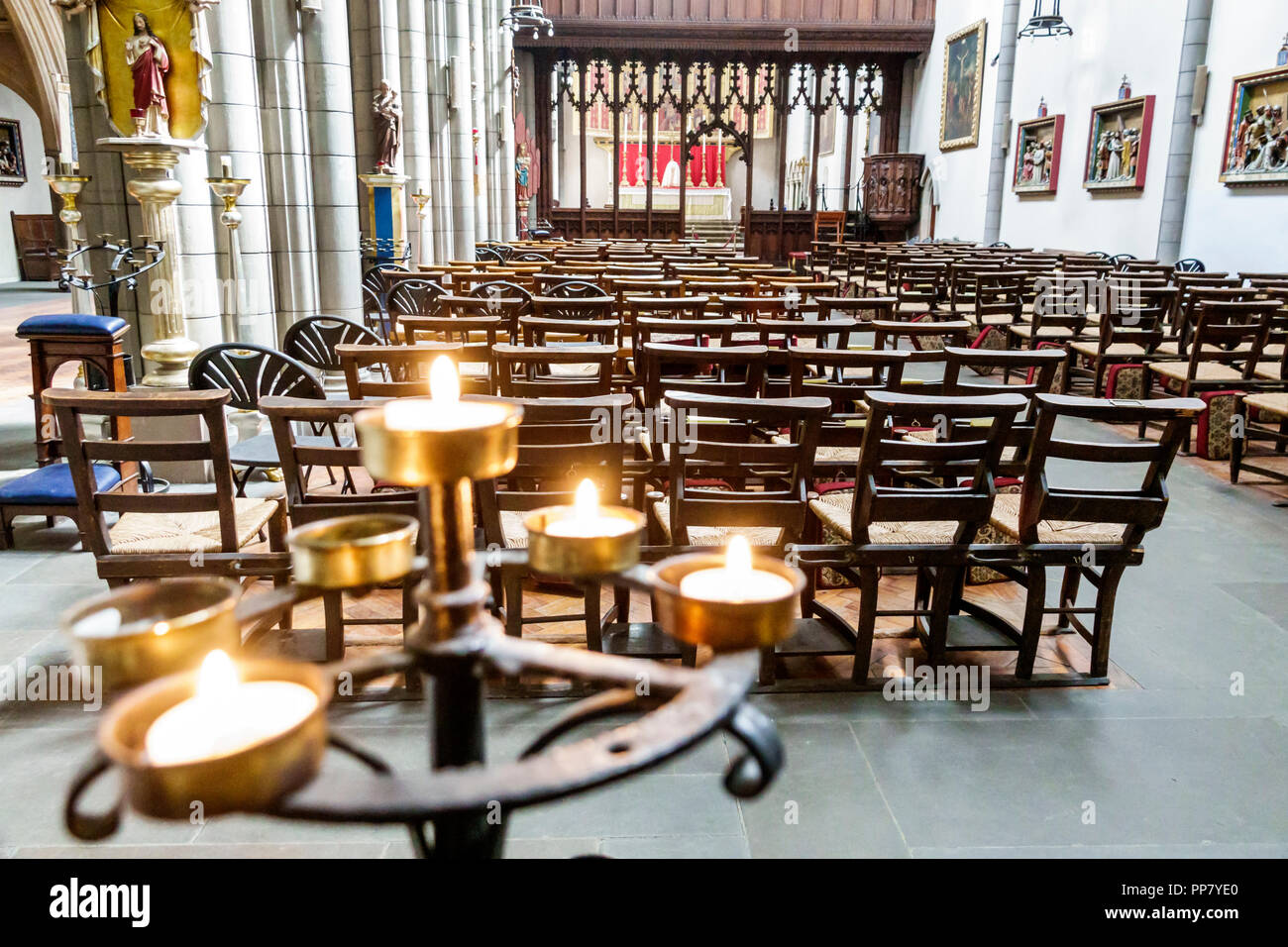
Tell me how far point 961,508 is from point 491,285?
4.97 meters

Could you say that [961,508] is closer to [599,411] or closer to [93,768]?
[599,411]

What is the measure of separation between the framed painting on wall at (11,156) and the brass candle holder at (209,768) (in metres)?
25.2

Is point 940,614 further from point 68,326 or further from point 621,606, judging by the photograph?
point 68,326

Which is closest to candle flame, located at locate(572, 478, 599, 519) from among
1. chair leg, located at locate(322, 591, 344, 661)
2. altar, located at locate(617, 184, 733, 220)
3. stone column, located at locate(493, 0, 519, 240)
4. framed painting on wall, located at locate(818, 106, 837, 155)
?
chair leg, located at locate(322, 591, 344, 661)

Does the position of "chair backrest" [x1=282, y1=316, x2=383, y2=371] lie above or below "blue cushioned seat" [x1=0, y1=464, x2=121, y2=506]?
above

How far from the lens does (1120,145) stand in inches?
530

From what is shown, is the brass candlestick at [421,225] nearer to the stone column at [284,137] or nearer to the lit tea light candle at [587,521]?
the stone column at [284,137]

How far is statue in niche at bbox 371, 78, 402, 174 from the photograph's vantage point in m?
9.80

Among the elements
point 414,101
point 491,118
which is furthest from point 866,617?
point 491,118

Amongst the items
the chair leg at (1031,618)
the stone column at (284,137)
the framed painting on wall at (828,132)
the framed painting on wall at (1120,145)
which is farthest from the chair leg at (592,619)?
the framed painting on wall at (828,132)

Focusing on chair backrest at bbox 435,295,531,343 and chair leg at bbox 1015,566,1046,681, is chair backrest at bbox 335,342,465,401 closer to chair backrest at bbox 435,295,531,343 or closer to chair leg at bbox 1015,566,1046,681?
chair backrest at bbox 435,295,531,343
